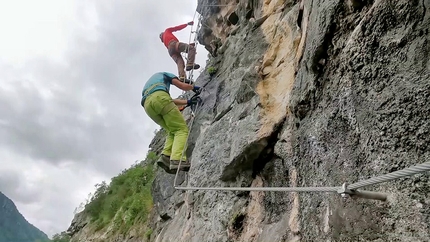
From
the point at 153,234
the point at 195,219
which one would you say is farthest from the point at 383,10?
the point at 153,234

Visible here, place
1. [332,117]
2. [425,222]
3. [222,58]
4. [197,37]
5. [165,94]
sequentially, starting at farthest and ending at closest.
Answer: [197,37], [222,58], [165,94], [332,117], [425,222]

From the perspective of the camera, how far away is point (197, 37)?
9.66 m

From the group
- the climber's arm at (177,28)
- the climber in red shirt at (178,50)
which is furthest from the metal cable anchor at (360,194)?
the climber's arm at (177,28)

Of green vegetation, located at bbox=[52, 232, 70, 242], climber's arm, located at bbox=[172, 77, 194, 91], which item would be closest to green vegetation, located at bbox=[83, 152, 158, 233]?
green vegetation, located at bbox=[52, 232, 70, 242]

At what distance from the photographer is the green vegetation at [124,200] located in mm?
9383

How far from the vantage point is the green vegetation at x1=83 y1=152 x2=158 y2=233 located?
938cm

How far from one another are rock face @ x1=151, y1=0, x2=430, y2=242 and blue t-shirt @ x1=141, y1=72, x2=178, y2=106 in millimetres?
1182

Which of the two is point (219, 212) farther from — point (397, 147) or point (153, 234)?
point (153, 234)

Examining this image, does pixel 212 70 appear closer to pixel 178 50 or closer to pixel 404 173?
pixel 178 50

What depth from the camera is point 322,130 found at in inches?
109

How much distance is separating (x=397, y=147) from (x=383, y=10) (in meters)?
0.92

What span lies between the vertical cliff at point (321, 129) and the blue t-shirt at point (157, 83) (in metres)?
1.17

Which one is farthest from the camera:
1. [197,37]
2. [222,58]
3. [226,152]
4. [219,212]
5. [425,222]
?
[197,37]

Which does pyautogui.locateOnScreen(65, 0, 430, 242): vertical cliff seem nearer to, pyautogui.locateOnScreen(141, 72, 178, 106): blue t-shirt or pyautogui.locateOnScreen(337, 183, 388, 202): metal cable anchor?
pyautogui.locateOnScreen(337, 183, 388, 202): metal cable anchor
